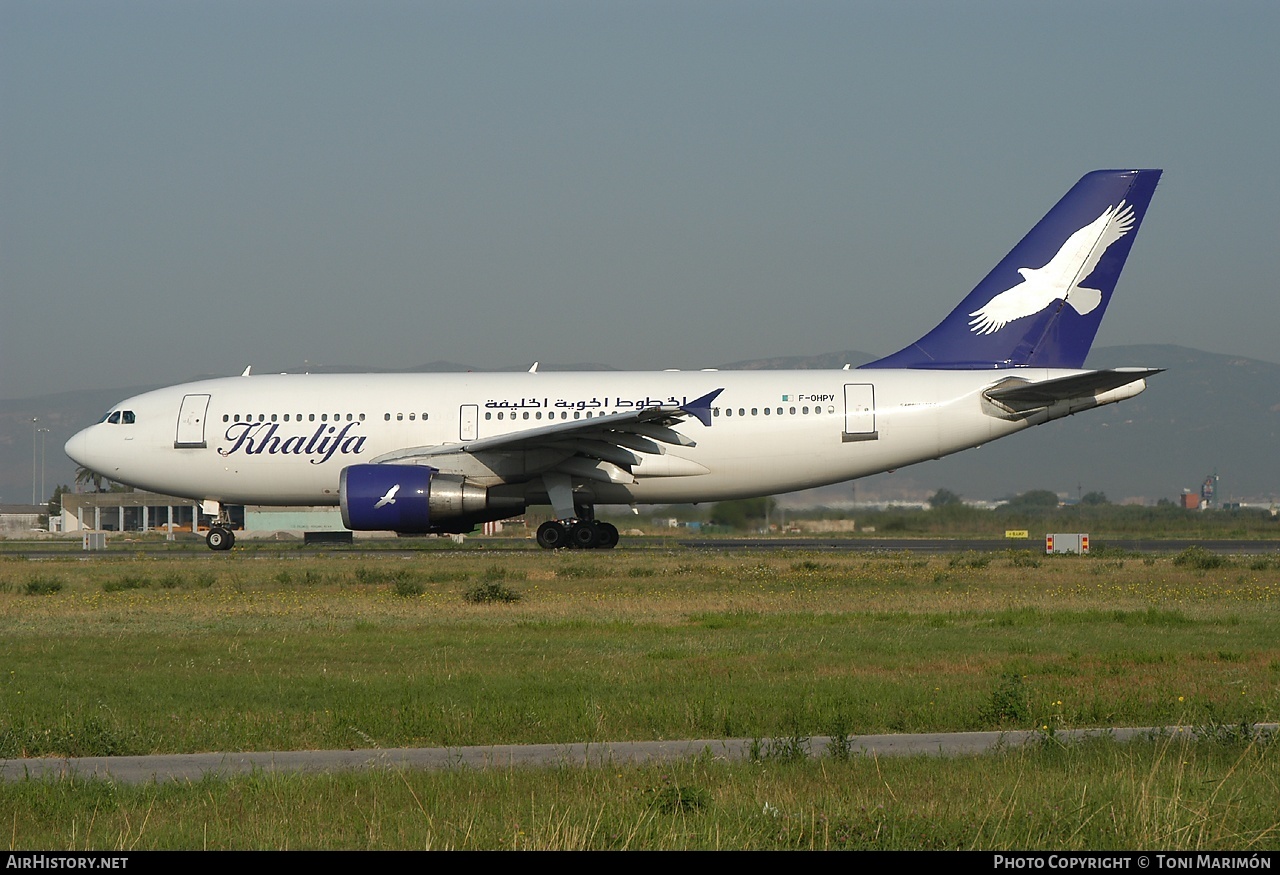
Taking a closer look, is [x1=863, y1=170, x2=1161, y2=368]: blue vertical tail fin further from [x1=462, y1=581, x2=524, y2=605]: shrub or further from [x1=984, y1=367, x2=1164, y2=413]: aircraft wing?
[x1=462, y1=581, x2=524, y2=605]: shrub

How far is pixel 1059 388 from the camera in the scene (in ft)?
88.4

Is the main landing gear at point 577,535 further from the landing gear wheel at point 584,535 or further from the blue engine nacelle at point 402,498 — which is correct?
the blue engine nacelle at point 402,498

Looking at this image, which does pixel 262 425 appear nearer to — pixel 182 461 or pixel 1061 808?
pixel 182 461

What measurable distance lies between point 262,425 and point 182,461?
2.19m

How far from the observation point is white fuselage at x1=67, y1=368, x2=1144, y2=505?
28.2m

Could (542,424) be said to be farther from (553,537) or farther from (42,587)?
(42,587)

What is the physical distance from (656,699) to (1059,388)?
61.4 ft

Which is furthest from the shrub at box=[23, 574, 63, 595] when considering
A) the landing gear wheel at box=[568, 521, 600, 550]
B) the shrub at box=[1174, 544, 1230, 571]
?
the shrub at box=[1174, 544, 1230, 571]

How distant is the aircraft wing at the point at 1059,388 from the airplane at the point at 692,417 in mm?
45

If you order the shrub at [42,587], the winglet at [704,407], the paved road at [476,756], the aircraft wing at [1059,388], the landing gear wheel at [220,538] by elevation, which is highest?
the aircraft wing at [1059,388]

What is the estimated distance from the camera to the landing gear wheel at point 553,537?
29406 mm

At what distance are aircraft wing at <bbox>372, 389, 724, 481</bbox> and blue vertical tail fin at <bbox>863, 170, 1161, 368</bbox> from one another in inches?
251

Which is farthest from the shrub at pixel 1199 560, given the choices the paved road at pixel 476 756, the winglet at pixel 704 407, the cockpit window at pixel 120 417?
the cockpit window at pixel 120 417

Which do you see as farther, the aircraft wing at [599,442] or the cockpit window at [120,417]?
the cockpit window at [120,417]
